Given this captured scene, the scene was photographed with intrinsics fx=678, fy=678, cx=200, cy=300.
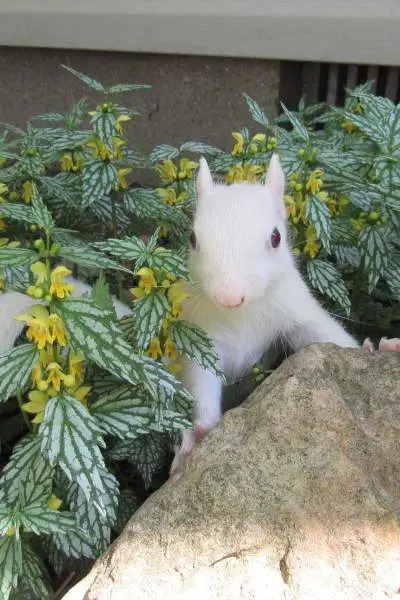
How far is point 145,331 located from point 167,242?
100cm

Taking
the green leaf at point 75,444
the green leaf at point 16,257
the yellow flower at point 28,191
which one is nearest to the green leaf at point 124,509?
the green leaf at point 75,444

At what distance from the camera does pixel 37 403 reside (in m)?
1.36

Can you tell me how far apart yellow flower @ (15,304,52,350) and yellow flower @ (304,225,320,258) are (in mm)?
966

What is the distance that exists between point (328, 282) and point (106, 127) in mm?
775

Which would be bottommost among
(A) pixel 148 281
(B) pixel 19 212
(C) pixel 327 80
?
(A) pixel 148 281

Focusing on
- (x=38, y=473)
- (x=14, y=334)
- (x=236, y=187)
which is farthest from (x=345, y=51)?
(x=38, y=473)

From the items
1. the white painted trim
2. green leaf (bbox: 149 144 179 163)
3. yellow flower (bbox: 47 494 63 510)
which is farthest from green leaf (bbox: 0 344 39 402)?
the white painted trim

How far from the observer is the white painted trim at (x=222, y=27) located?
3.24m

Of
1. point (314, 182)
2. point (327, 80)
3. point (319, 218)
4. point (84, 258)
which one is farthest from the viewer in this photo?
point (327, 80)

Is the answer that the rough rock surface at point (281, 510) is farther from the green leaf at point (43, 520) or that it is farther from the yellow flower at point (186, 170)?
the yellow flower at point (186, 170)

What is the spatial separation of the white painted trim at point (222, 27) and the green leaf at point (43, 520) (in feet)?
9.02

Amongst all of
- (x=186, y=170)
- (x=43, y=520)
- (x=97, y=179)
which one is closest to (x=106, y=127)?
(x=97, y=179)

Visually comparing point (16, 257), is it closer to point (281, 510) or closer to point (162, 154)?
point (281, 510)

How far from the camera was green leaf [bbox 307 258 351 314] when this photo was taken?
1.90 metres
